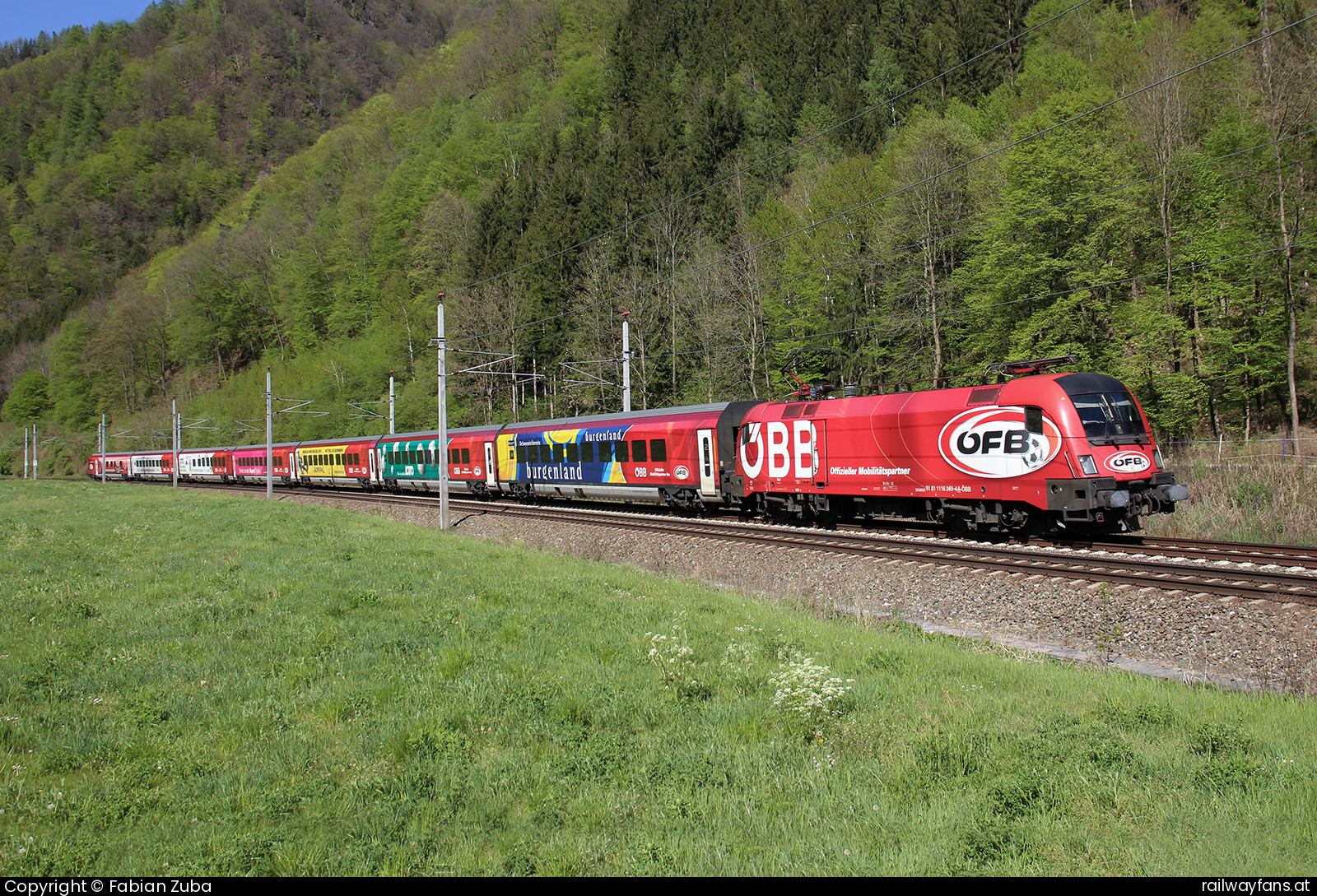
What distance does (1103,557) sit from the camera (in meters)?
13.5

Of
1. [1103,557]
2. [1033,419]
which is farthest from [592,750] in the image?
[1033,419]

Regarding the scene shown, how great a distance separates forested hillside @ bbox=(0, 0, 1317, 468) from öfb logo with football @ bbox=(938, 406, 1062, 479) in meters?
6.54

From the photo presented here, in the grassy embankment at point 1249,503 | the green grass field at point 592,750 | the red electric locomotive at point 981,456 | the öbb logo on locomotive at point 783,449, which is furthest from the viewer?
the öbb logo on locomotive at point 783,449

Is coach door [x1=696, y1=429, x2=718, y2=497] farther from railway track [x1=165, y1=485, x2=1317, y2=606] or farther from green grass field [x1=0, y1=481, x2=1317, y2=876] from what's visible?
green grass field [x1=0, y1=481, x2=1317, y2=876]

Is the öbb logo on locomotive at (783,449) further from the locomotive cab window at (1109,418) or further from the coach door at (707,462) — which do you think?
the locomotive cab window at (1109,418)

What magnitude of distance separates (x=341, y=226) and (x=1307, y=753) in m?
98.3

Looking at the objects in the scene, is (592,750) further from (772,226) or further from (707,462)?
(772,226)

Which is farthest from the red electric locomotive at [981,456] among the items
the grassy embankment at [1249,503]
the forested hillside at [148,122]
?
the forested hillside at [148,122]

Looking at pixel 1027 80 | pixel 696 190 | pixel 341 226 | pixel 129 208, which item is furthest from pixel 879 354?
pixel 129 208

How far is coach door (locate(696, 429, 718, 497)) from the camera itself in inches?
911

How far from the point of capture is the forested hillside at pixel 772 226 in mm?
25891

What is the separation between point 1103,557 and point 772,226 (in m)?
34.9

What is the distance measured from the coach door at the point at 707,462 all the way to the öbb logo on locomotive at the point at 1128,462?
36.5ft

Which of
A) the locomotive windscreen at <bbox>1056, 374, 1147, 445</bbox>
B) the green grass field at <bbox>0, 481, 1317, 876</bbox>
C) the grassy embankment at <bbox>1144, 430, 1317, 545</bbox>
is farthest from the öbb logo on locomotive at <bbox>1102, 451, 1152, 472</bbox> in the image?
the green grass field at <bbox>0, 481, 1317, 876</bbox>
